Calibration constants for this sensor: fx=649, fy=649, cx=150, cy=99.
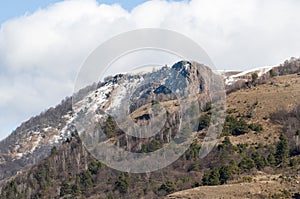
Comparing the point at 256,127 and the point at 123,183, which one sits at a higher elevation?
→ the point at 256,127

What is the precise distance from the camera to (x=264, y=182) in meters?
60.4

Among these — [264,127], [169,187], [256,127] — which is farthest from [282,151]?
[264,127]

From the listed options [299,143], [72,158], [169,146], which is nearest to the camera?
[299,143]

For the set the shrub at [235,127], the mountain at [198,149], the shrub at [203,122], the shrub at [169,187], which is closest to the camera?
the mountain at [198,149]

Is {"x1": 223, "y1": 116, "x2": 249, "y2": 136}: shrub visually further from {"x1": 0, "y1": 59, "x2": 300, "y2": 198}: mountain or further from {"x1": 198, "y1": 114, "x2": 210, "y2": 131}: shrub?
{"x1": 198, "y1": 114, "x2": 210, "y2": 131}: shrub

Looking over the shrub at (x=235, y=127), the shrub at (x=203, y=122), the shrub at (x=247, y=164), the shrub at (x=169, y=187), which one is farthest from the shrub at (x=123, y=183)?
the shrub at (x=203, y=122)

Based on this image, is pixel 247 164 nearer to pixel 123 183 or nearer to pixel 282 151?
pixel 282 151

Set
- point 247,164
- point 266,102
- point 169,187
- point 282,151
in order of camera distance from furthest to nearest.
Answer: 1. point 266,102
2. point 282,151
3. point 169,187
4. point 247,164

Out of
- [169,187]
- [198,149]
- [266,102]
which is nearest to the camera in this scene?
[169,187]

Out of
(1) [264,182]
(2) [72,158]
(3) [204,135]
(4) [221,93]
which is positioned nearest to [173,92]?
(4) [221,93]

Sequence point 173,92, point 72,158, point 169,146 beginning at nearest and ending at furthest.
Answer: point 169,146 → point 72,158 → point 173,92

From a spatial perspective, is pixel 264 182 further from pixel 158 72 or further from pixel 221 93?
pixel 158 72

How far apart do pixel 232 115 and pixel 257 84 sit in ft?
65.2

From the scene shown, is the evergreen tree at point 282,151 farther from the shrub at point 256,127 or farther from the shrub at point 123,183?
the shrub at point 123,183
